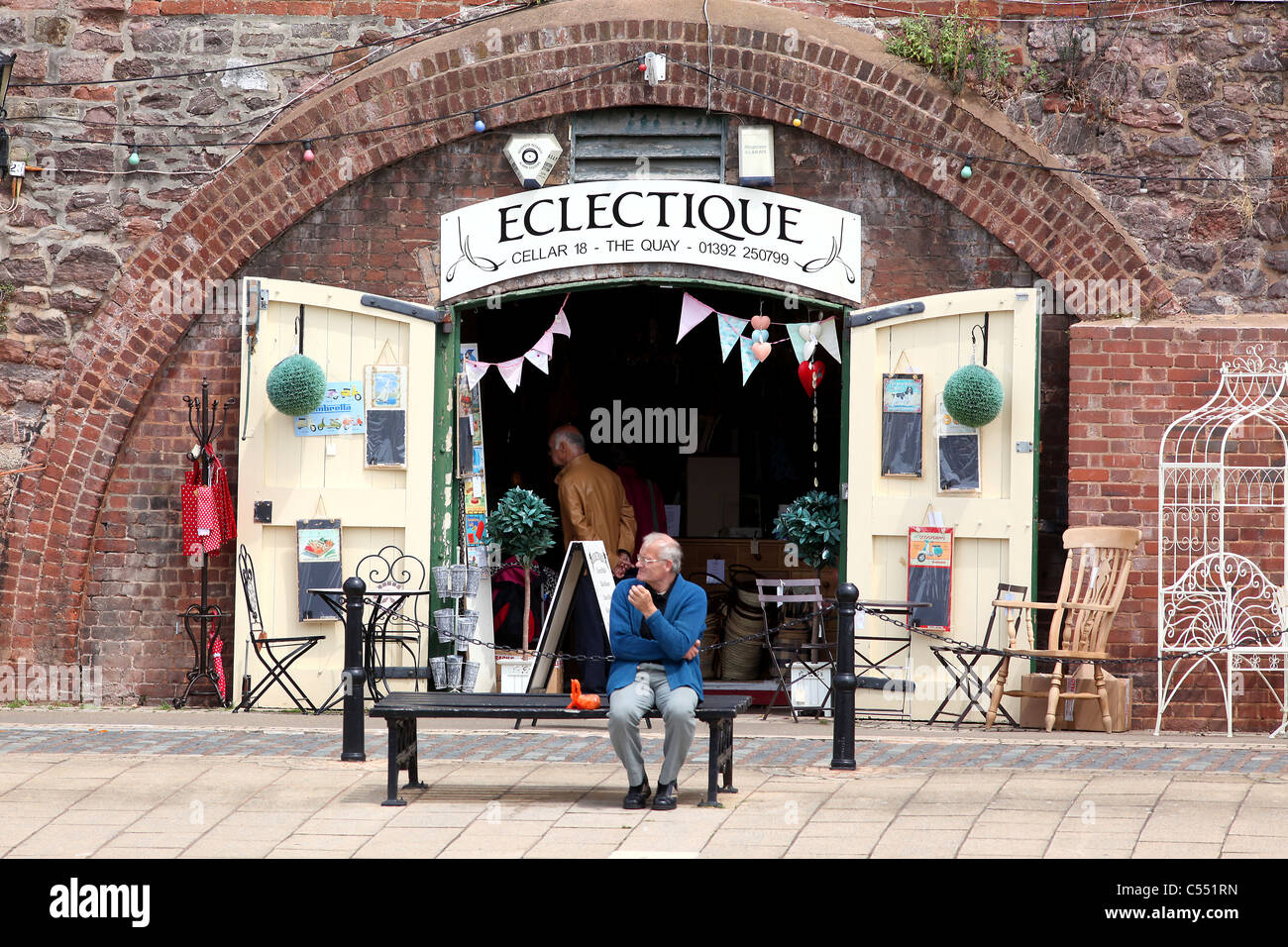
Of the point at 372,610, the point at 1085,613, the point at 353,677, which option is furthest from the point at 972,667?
the point at 353,677

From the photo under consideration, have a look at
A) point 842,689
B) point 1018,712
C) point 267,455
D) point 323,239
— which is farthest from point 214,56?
point 1018,712

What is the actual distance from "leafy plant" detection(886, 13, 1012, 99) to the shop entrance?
2.89 m

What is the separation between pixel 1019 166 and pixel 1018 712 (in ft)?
10.8

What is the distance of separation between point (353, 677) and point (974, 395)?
4024mm

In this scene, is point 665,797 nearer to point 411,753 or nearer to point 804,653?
point 411,753

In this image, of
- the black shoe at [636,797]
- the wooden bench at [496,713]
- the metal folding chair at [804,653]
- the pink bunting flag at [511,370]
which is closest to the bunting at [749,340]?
the pink bunting flag at [511,370]

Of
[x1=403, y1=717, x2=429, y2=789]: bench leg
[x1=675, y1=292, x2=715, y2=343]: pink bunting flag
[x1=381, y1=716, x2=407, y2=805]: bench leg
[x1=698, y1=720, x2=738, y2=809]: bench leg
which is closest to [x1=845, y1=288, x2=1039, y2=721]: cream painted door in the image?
[x1=675, y1=292, x2=715, y2=343]: pink bunting flag

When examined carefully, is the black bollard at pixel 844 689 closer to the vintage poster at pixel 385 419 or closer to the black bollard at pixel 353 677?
the black bollard at pixel 353 677

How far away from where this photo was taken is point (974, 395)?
954 centimetres

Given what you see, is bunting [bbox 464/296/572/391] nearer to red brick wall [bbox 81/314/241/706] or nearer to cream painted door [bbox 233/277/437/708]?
cream painted door [bbox 233/277/437/708]

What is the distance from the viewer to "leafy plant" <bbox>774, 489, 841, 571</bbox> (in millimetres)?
10367

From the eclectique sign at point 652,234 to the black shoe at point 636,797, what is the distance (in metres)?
4.17

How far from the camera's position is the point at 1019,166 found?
32.5 feet

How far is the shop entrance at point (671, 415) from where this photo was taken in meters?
12.7
